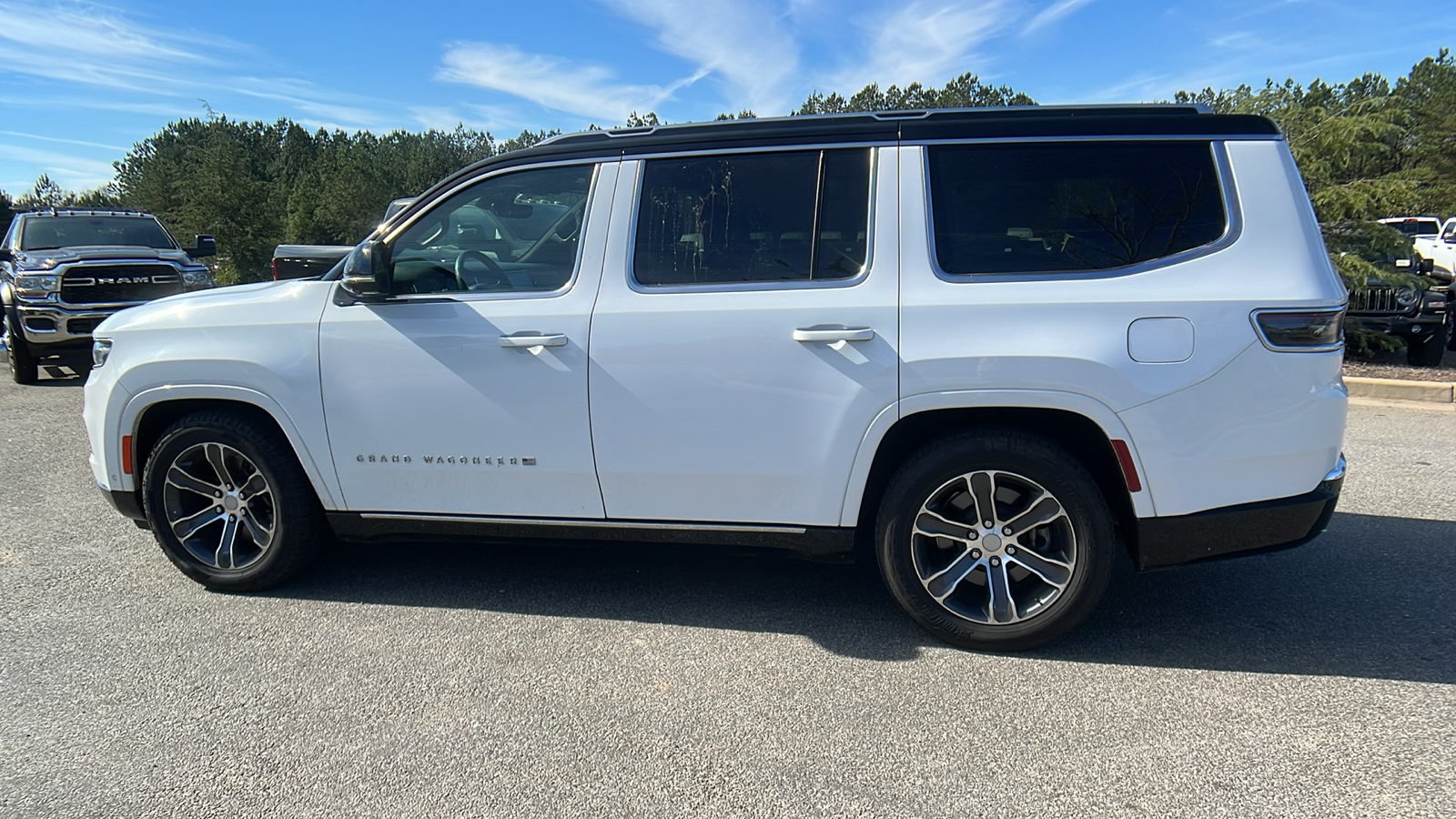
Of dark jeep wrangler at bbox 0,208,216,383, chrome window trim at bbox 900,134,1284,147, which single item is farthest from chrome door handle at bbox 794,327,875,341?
dark jeep wrangler at bbox 0,208,216,383

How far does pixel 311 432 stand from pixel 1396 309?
1075 cm

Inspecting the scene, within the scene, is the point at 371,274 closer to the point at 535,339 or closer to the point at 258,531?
the point at 535,339

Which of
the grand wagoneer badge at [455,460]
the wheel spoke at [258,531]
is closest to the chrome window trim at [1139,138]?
the grand wagoneer badge at [455,460]

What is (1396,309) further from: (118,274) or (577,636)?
(118,274)

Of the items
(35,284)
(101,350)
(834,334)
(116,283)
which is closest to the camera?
(834,334)

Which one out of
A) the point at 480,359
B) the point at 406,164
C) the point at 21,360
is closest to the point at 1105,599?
the point at 480,359

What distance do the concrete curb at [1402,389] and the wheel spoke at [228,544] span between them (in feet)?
29.9

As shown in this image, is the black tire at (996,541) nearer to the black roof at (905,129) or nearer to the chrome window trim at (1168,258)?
the chrome window trim at (1168,258)

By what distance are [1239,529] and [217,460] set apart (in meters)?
4.17

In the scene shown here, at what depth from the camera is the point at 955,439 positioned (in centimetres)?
330

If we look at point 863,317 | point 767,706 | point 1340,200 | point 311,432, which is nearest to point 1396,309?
point 1340,200

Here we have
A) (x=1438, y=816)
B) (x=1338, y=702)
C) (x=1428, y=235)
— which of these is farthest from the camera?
(x=1428, y=235)

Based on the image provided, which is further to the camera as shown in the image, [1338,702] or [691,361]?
[691,361]

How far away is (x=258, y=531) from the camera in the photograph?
13.3ft
